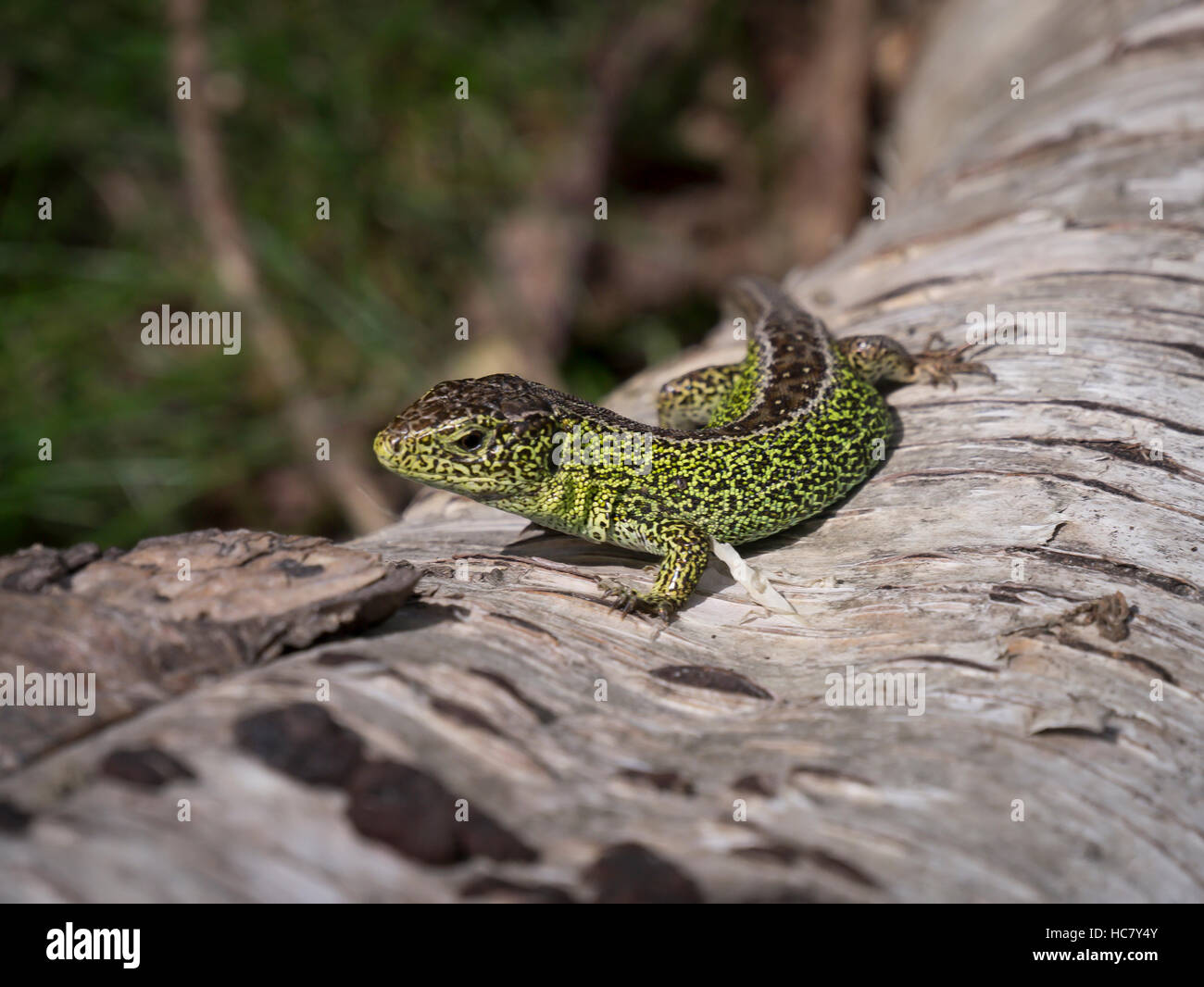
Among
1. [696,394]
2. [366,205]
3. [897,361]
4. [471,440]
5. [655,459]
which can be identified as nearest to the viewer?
[471,440]

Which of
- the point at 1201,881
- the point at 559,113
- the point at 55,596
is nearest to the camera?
the point at 1201,881

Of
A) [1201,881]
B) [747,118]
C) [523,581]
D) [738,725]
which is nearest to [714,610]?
[523,581]

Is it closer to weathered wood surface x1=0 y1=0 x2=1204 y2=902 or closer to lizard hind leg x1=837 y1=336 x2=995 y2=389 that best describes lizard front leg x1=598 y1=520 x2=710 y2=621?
weathered wood surface x1=0 y1=0 x2=1204 y2=902

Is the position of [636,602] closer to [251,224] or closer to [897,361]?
[897,361]

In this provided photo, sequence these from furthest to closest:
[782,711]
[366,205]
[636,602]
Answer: [366,205] < [636,602] < [782,711]

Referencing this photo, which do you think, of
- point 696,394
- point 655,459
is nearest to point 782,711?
point 655,459

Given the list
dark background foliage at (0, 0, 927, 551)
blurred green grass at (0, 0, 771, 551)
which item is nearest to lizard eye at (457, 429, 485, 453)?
dark background foliage at (0, 0, 927, 551)

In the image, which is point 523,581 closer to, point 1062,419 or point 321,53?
point 1062,419
